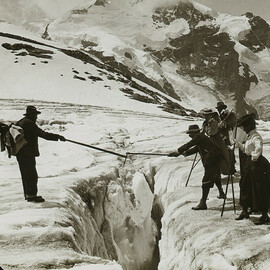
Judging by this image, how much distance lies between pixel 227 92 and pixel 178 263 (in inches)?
5194

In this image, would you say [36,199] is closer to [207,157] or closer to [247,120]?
[207,157]

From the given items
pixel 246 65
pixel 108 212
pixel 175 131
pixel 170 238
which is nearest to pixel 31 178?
pixel 170 238

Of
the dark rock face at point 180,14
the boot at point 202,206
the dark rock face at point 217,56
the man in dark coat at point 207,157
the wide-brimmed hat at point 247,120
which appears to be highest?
the dark rock face at point 180,14

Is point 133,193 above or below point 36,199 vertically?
below

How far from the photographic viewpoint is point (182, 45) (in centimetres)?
15288

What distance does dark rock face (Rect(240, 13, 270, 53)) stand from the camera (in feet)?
508

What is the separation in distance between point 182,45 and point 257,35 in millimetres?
30911

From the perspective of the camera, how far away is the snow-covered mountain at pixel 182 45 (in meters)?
121

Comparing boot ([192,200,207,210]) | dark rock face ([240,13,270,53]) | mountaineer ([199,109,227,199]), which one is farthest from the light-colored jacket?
dark rock face ([240,13,270,53])

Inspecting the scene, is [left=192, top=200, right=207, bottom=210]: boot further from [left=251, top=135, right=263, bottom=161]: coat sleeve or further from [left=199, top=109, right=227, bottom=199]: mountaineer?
[left=251, top=135, right=263, bottom=161]: coat sleeve

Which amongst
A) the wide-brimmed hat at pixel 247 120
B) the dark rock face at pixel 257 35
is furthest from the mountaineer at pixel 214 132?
the dark rock face at pixel 257 35

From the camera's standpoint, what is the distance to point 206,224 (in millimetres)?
6059

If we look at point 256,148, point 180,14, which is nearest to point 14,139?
point 256,148

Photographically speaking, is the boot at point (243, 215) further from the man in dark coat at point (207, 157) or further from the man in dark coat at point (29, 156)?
the man in dark coat at point (29, 156)
